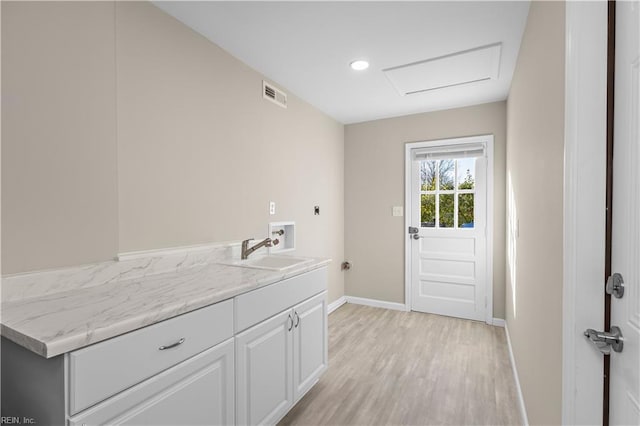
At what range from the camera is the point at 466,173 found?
3453mm

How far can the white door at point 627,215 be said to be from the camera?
0.75 meters

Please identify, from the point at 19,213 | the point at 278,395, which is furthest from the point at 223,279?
the point at 19,213

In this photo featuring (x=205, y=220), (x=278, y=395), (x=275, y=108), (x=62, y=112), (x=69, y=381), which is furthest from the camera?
(x=275, y=108)

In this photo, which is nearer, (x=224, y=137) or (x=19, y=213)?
(x=19, y=213)

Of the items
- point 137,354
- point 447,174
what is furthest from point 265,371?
point 447,174

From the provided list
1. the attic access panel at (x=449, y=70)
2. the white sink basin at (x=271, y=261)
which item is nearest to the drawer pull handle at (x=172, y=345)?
the white sink basin at (x=271, y=261)

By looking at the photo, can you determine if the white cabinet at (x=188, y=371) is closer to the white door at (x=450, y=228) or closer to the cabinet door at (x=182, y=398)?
the cabinet door at (x=182, y=398)

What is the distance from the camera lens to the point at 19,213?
4.07ft

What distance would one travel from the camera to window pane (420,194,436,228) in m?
3.64

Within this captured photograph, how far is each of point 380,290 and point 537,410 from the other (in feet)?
8.20

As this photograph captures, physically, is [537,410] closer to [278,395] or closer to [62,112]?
[278,395]

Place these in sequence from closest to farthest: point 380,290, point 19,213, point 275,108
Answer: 1. point 19,213
2. point 275,108
3. point 380,290

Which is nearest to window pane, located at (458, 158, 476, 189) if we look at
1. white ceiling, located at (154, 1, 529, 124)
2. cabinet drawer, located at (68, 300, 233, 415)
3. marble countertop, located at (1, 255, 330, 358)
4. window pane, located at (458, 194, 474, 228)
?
window pane, located at (458, 194, 474, 228)

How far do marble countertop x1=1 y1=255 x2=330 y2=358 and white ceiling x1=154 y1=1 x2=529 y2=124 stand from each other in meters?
1.53
